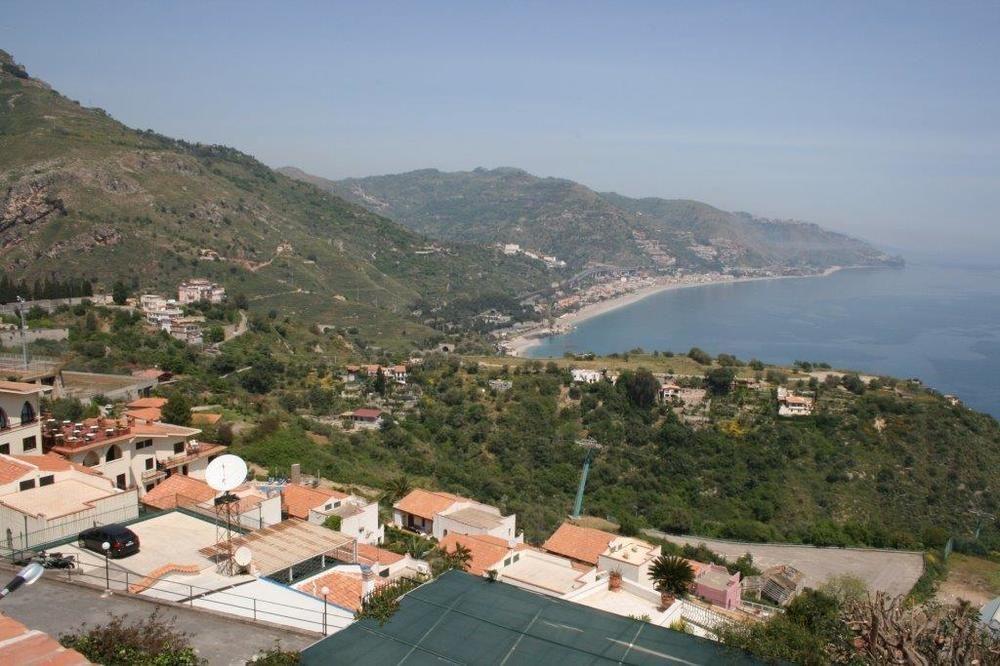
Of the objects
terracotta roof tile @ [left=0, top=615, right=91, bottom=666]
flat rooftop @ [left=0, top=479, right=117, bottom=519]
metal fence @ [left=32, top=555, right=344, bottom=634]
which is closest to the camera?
terracotta roof tile @ [left=0, top=615, right=91, bottom=666]

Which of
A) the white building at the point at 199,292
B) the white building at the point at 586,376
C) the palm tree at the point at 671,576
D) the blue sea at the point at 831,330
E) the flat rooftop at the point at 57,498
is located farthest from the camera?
the blue sea at the point at 831,330

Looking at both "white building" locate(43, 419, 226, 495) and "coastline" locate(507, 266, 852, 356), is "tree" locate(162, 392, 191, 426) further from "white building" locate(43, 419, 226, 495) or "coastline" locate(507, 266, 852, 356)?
"coastline" locate(507, 266, 852, 356)

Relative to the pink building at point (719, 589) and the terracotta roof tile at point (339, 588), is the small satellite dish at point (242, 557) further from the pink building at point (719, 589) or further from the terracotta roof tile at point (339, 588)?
the pink building at point (719, 589)

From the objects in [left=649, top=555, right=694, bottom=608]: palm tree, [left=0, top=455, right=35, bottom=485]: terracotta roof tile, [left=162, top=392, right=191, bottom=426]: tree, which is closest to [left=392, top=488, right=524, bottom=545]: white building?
[left=649, top=555, right=694, bottom=608]: palm tree

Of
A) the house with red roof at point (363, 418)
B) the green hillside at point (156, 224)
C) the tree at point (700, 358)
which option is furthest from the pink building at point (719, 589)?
the green hillside at point (156, 224)

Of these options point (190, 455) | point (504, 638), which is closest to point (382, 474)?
point (190, 455)

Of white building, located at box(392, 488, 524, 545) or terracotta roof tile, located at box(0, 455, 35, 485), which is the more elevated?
terracotta roof tile, located at box(0, 455, 35, 485)

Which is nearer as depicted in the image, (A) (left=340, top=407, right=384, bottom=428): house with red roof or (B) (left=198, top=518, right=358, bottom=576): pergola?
(B) (left=198, top=518, right=358, bottom=576): pergola
